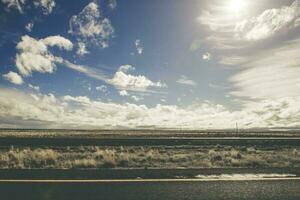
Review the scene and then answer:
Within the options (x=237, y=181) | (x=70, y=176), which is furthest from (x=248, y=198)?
(x=70, y=176)

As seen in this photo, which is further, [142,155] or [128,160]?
[142,155]

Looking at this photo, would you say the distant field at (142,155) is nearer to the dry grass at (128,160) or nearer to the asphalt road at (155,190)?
the dry grass at (128,160)

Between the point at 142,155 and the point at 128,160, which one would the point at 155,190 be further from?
the point at 142,155

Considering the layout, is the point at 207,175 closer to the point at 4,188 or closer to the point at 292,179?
the point at 292,179

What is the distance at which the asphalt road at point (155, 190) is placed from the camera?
19.3 feet

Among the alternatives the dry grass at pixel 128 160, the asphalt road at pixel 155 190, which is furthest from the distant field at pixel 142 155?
the asphalt road at pixel 155 190

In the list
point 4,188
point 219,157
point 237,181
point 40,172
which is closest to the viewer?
point 4,188

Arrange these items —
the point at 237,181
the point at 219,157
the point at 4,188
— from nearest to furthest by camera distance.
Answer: the point at 4,188
the point at 237,181
the point at 219,157

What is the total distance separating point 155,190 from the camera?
6.40 m

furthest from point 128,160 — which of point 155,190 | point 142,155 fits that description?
point 155,190

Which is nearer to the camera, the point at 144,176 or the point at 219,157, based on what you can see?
the point at 144,176

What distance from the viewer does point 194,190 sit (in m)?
6.45


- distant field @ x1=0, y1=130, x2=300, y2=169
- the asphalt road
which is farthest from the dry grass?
the asphalt road

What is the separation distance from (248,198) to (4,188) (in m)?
4.43
